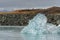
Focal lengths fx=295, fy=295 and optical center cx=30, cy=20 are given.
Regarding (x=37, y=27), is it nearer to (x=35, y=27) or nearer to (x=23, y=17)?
(x=35, y=27)

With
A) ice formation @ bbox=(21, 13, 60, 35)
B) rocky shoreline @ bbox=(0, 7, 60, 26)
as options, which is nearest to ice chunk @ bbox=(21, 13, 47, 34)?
ice formation @ bbox=(21, 13, 60, 35)

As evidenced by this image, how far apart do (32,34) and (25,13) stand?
Result: 3.52 m

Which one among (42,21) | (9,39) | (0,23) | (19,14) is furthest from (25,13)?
(9,39)

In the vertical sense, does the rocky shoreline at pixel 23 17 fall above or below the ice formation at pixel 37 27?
below

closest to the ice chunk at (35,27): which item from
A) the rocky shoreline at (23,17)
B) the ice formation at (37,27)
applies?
the ice formation at (37,27)

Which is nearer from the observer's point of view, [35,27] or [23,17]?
[35,27]

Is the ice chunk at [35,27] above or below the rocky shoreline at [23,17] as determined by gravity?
above

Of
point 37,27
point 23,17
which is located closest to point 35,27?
point 37,27

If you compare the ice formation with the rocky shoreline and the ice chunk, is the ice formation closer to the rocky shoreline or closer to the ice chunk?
the ice chunk

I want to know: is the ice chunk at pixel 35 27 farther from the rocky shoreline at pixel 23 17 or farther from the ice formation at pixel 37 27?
the rocky shoreline at pixel 23 17

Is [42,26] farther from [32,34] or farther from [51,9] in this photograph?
[51,9]

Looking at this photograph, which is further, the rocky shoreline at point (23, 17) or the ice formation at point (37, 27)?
the rocky shoreline at point (23, 17)

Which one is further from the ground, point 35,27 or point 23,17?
point 35,27

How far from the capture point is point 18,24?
25.5 ft
